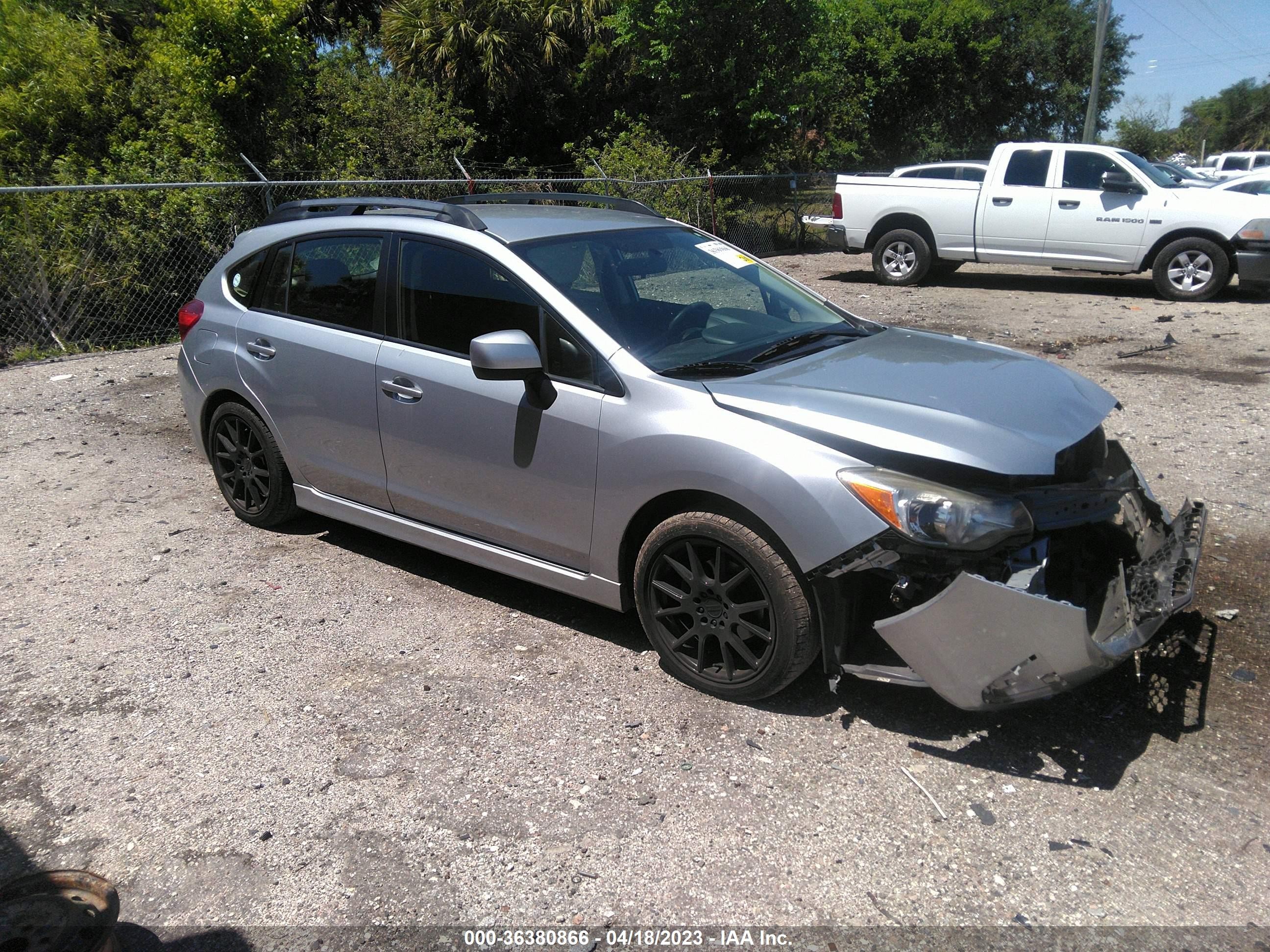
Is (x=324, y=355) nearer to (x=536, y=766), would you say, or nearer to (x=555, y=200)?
(x=555, y=200)

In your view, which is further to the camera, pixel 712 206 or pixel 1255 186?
pixel 712 206

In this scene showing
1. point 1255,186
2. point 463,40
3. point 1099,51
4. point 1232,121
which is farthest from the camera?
point 1232,121

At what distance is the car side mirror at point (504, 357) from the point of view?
12.3 ft

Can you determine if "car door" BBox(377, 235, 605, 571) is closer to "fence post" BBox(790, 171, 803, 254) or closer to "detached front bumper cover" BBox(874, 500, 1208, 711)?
"detached front bumper cover" BBox(874, 500, 1208, 711)

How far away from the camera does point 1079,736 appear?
340 centimetres

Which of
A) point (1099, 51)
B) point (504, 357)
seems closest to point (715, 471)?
point (504, 357)

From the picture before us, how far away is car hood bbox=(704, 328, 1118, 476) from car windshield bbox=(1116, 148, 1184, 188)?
9697 mm

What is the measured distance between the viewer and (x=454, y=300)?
14.1ft

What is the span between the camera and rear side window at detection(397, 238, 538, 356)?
411 centimetres

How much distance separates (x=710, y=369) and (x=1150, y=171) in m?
11.1

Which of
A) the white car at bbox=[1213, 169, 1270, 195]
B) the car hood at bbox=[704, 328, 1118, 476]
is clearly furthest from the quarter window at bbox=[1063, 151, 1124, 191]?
the car hood at bbox=[704, 328, 1118, 476]

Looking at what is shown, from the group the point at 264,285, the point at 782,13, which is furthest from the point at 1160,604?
the point at 782,13

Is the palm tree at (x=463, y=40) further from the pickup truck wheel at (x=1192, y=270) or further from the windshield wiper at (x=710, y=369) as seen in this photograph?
the windshield wiper at (x=710, y=369)

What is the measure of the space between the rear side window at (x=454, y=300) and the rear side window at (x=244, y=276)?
1.25 m
